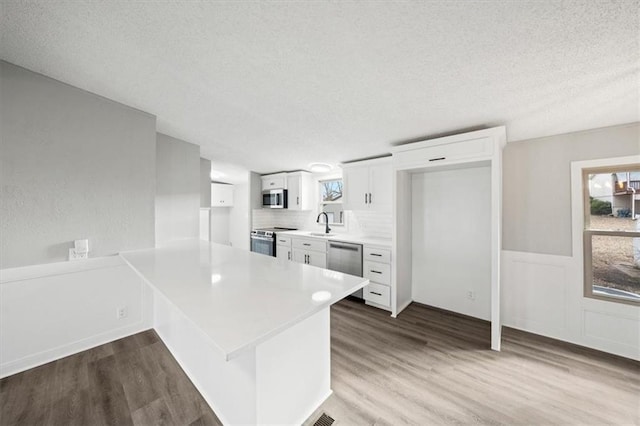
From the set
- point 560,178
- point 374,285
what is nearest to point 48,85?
point 374,285

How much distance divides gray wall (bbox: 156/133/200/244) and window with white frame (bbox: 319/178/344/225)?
2.39 metres

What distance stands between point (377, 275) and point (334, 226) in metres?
1.59

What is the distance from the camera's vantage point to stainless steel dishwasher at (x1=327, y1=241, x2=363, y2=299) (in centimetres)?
342

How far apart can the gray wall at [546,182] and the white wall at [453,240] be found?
0.78 feet

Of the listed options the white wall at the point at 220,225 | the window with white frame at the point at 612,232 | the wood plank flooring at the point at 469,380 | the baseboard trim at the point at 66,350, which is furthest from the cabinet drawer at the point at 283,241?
the window with white frame at the point at 612,232

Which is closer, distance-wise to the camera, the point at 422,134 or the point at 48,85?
the point at 48,85

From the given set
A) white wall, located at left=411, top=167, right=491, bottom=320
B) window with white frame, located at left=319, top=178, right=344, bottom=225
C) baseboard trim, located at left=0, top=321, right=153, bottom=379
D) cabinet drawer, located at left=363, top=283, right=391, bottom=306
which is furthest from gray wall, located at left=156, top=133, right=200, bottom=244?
white wall, located at left=411, top=167, right=491, bottom=320

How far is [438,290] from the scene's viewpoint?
3258 millimetres

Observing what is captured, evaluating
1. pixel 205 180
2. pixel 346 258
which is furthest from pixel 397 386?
pixel 205 180

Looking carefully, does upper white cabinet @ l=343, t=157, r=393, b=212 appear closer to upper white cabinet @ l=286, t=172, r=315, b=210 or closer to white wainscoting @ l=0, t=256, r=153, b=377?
upper white cabinet @ l=286, t=172, r=315, b=210

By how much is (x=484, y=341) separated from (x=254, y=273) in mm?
2558

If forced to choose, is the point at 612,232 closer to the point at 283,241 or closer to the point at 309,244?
the point at 309,244

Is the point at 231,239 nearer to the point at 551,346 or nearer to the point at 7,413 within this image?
the point at 7,413

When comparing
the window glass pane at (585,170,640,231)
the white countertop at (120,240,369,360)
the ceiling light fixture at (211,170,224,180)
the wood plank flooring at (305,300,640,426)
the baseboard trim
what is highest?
the ceiling light fixture at (211,170,224,180)
